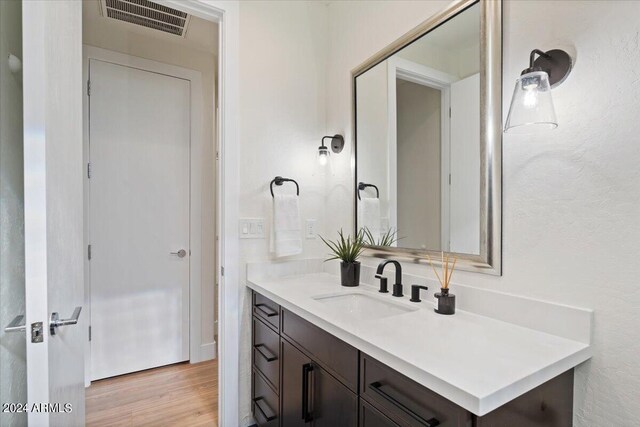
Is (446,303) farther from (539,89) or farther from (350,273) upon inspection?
(539,89)

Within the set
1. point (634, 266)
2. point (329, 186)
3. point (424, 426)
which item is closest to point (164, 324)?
point (329, 186)

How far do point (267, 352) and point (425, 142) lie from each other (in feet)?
4.38

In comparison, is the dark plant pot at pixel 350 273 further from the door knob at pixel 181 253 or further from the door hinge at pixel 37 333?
the door knob at pixel 181 253

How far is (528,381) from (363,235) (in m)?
1.17

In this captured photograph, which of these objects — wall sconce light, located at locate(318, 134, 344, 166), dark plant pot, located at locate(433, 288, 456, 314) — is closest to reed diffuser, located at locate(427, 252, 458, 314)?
dark plant pot, located at locate(433, 288, 456, 314)

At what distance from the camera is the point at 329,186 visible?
2156mm

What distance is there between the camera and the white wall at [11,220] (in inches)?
36.0

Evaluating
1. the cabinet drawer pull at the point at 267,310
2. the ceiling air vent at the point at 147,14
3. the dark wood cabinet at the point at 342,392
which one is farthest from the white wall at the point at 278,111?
the ceiling air vent at the point at 147,14

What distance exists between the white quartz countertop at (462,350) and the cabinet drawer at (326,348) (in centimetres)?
4

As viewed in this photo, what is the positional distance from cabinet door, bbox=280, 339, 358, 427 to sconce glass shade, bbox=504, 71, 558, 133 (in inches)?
40.3

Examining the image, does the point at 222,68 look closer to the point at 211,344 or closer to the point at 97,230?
the point at 97,230

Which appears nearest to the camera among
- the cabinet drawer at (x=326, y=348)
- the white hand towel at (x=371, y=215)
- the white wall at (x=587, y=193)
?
the white wall at (x=587, y=193)

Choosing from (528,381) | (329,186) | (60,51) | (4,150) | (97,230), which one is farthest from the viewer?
(97,230)

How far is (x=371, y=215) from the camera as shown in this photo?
1.85m
